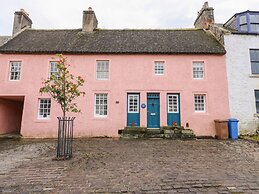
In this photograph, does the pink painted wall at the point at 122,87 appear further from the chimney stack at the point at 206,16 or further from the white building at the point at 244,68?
the chimney stack at the point at 206,16

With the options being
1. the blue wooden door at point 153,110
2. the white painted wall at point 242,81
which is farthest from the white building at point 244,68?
the blue wooden door at point 153,110

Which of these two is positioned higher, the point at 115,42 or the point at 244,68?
the point at 115,42

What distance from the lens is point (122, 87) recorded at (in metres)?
13.1

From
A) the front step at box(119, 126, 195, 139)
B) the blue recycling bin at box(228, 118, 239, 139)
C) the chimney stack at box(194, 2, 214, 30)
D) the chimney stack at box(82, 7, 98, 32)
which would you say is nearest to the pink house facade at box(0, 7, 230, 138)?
the front step at box(119, 126, 195, 139)

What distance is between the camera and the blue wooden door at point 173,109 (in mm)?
12812

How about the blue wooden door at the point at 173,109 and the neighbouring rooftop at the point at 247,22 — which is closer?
the blue wooden door at the point at 173,109

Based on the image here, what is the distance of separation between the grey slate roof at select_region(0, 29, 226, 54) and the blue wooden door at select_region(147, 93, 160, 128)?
12.2 ft

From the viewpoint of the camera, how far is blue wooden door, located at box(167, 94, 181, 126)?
42.0 ft

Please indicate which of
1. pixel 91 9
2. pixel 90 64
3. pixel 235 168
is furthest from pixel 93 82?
pixel 235 168

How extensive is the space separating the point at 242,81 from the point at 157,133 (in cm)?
790

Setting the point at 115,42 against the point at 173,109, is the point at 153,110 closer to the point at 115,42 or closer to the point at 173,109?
the point at 173,109

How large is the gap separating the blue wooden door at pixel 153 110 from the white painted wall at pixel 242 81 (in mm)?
5584

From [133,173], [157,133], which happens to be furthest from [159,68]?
[133,173]

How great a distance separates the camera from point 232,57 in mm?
13250
